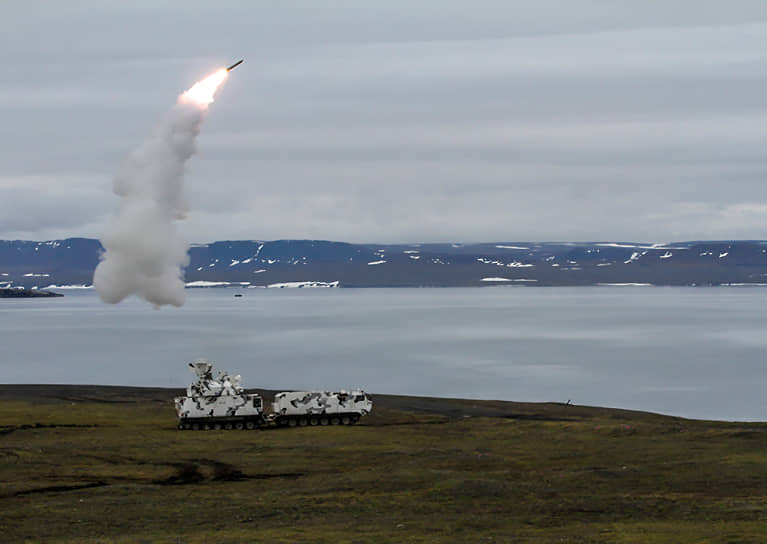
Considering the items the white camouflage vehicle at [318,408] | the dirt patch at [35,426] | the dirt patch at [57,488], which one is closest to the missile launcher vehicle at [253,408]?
the white camouflage vehicle at [318,408]

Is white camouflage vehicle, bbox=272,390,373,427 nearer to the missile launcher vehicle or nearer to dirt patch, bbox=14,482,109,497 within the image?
the missile launcher vehicle

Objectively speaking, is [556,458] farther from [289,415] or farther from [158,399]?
[158,399]

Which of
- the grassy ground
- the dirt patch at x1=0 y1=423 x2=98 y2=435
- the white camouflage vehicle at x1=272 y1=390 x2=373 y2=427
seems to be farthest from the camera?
the white camouflage vehicle at x1=272 y1=390 x2=373 y2=427

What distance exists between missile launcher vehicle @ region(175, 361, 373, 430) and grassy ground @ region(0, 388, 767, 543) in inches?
58.2

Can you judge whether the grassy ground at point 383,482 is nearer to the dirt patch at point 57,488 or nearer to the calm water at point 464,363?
the dirt patch at point 57,488

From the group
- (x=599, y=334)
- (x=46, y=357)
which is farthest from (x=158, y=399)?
(x=599, y=334)

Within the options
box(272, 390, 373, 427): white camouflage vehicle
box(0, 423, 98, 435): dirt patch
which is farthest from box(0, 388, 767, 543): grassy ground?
box(272, 390, 373, 427): white camouflage vehicle

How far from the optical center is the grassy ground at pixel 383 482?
31719 mm

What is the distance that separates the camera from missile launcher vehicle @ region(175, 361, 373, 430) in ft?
200

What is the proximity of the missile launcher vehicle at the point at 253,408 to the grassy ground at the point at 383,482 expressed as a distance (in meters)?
1.48

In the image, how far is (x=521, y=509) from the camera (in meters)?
35.1

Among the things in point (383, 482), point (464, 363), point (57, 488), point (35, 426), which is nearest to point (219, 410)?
point (35, 426)

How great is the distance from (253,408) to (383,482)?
2177 centimetres

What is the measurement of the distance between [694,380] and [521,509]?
85.3 metres
